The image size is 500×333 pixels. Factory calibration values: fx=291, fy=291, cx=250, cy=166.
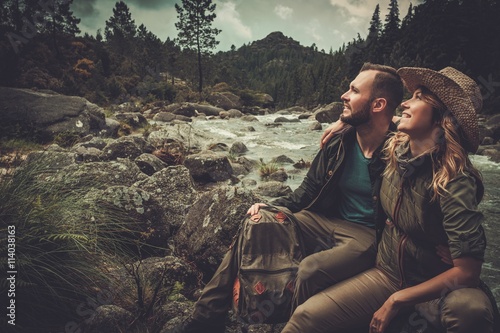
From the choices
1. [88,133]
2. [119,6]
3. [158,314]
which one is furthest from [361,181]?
[119,6]

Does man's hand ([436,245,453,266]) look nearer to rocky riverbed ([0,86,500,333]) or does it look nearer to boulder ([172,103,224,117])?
rocky riverbed ([0,86,500,333])

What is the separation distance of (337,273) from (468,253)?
2.92 ft

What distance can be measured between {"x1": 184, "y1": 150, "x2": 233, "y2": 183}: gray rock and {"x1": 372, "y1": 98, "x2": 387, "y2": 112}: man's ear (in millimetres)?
5144

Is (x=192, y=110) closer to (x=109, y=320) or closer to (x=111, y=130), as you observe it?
(x=111, y=130)

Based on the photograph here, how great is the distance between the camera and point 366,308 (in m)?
1.95

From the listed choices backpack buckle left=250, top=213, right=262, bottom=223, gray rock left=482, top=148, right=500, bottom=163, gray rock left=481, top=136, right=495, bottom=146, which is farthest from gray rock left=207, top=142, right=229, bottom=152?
gray rock left=481, top=136, right=495, bottom=146

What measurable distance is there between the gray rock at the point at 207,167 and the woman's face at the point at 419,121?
5646 mm

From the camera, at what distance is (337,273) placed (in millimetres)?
2184

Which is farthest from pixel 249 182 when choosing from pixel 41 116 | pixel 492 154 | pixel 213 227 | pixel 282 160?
pixel 492 154

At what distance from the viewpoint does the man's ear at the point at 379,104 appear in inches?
98.5

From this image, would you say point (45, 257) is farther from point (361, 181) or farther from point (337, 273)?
point (361, 181)

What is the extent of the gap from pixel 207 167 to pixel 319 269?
17.5ft

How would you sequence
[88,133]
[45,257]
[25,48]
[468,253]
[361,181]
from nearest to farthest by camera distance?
[468,253]
[45,257]
[361,181]
[88,133]
[25,48]

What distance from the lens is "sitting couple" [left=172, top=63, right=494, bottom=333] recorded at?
1.59 metres
